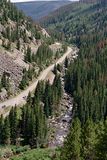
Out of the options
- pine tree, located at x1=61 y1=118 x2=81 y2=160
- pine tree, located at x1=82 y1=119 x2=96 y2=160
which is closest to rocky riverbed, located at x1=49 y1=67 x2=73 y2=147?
pine tree, located at x1=82 y1=119 x2=96 y2=160

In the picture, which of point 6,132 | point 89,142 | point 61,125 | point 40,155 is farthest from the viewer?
point 61,125

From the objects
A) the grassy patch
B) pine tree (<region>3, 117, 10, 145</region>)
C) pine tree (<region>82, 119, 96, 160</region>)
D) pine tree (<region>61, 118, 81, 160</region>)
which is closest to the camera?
A: pine tree (<region>61, 118, 81, 160</region>)

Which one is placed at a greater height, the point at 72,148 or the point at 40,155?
the point at 40,155

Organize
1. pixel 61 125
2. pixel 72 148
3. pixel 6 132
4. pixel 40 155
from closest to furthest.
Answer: pixel 72 148
pixel 40 155
pixel 6 132
pixel 61 125

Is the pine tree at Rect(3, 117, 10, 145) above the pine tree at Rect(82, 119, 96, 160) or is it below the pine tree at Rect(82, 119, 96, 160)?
above

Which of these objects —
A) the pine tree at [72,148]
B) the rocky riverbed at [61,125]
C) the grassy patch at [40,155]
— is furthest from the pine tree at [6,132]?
the pine tree at [72,148]

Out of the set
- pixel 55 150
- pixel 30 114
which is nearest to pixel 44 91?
pixel 30 114

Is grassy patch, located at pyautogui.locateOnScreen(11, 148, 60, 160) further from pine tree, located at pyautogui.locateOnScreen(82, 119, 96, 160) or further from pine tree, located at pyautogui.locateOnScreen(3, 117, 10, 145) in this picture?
pine tree, located at pyautogui.locateOnScreen(82, 119, 96, 160)

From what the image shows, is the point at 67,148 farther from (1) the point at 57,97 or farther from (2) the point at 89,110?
(1) the point at 57,97

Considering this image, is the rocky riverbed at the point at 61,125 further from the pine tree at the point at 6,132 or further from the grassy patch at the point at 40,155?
the pine tree at the point at 6,132

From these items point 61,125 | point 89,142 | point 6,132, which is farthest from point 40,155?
point 61,125

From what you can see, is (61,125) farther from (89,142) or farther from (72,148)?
(72,148)
